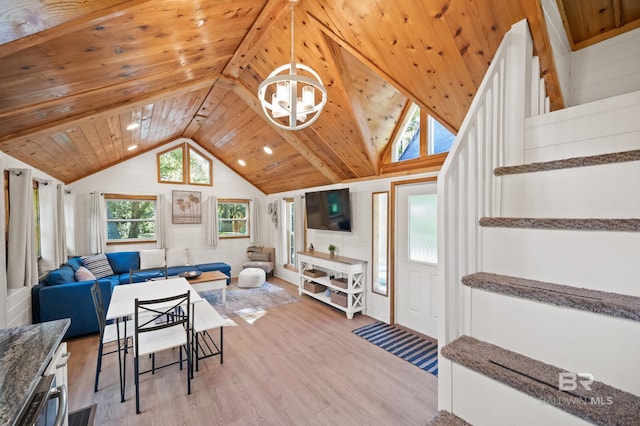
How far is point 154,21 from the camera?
5.87 feet

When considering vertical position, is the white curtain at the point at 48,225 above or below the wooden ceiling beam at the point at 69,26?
below

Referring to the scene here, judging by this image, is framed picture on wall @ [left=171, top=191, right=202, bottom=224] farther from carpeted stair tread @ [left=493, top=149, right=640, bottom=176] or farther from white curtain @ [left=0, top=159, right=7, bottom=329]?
carpeted stair tread @ [left=493, top=149, right=640, bottom=176]

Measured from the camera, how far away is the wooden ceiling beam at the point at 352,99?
2.74 metres

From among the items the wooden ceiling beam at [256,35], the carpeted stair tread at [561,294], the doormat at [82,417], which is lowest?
the doormat at [82,417]

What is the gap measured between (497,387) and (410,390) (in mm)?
1947

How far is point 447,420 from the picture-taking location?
94 cm

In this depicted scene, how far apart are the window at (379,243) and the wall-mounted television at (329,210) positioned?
19.0 inches

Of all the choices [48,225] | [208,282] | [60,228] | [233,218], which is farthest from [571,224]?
[233,218]

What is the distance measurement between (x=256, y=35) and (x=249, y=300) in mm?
4167

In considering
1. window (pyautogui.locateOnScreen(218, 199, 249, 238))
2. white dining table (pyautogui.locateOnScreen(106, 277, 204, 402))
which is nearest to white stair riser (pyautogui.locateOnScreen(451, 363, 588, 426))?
white dining table (pyautogui.locateOnScreen(106, 277, 204, 402))

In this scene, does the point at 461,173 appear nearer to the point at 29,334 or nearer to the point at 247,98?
the point at 29,334

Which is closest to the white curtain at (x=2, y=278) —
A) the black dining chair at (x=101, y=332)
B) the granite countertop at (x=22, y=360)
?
the black dining chair at (x=101, y=332)

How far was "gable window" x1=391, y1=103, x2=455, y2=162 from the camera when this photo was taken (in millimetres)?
3391

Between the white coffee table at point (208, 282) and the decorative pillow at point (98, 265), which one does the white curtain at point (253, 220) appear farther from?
the decorative pillow at point (98, 265)
